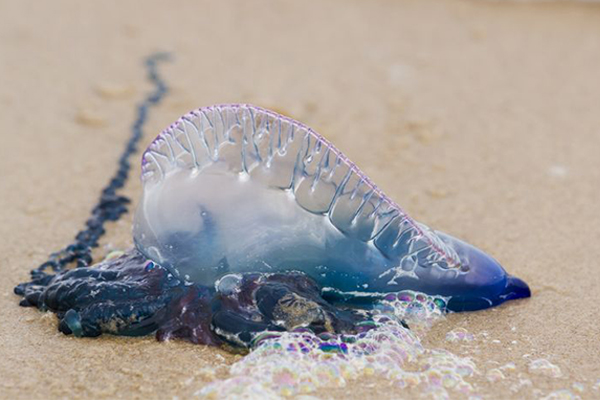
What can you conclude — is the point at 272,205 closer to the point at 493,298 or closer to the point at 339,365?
the point at 339,365

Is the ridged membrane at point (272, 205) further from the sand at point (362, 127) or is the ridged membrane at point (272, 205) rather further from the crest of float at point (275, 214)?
the sand at point (362, 127)

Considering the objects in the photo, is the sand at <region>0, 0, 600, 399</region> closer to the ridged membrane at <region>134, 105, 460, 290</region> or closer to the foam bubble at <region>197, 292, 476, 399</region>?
the foam bubble at <region>197, 292, 476, 399</region>

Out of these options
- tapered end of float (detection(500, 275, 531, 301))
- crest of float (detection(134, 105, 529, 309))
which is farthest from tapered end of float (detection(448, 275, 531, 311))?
crest of float (detection(134, 105, 529, 309))

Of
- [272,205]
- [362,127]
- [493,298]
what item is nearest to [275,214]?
[272,205]

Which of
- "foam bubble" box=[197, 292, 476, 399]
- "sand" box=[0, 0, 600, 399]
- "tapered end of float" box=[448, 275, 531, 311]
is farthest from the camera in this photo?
"tapered end of float" box=[448, 275, 531, 311]

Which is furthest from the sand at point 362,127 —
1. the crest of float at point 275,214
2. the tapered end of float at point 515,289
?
the crest of float at point 275,214

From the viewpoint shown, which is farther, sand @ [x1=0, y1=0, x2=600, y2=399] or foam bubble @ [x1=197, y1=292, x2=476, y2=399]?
sand @ [x1=0, y1=0, x2=600, y2=399]
